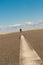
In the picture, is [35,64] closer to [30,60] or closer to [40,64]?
[40,64]

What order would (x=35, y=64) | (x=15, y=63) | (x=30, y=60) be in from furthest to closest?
(x=15, y=63) → (x=30, y=60) → (x=35, y=64)

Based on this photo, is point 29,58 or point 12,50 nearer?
point 29,58

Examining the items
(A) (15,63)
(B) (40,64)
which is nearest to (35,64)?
(B) (40,64)

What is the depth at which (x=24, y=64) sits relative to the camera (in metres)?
18.6

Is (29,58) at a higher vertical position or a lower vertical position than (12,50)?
higher

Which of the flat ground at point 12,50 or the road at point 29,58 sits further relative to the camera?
the flat ground at point 12,50

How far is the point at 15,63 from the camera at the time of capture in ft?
71.9

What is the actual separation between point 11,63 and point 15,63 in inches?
22.6

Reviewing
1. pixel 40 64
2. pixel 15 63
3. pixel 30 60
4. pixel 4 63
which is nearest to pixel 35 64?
pixel 40 64

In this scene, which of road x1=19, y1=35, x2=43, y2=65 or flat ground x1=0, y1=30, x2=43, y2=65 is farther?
flat ground x1=0, y1=30, x2=43, y2=65

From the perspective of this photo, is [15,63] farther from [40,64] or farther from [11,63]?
[40,64]

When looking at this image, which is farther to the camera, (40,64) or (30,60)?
(30,60)

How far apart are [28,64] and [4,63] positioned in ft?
17.1

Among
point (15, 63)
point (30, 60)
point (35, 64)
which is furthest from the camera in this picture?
point (15, 63)
